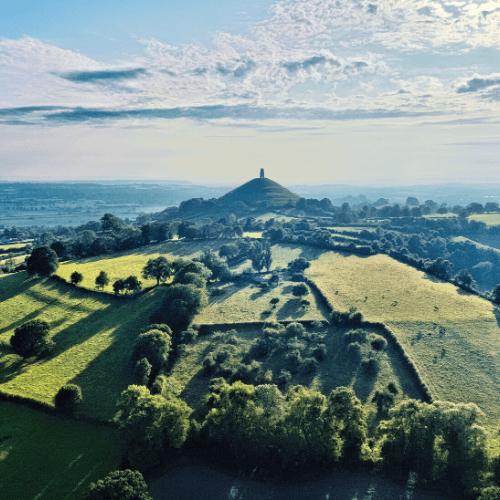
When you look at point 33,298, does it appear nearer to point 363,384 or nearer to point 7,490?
point 7,490

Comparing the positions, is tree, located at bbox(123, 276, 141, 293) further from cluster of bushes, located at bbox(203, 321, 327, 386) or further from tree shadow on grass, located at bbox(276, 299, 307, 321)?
tree shadow on grass, located at bbox(276, 299, 307, 321)

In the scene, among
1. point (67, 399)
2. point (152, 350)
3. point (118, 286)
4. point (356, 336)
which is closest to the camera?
point (67, 399)

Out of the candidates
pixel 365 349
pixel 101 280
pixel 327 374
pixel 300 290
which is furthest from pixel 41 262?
pixel 365 349

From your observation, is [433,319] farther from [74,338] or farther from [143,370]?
[74,338]

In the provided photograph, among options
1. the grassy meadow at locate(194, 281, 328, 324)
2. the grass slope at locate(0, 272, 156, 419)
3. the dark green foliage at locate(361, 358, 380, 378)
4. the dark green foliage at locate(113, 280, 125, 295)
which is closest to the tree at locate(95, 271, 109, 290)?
the grass slope at locate(0, 272, 156, 419)

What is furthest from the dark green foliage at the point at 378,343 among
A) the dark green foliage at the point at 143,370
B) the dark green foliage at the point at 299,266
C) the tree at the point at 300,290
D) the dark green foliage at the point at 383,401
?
the dark green foliage at the point at 299,266

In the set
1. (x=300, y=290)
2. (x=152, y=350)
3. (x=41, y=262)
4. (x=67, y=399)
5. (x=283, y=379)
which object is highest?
(x=41, y=262)
